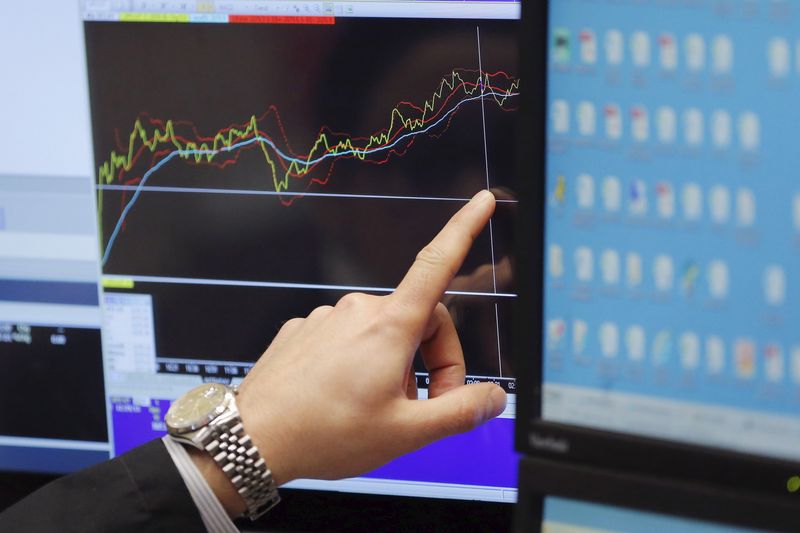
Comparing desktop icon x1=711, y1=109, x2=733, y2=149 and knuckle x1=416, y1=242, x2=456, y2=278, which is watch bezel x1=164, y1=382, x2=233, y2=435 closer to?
knuckle x1=416, y1=242, x2=456, y2=278

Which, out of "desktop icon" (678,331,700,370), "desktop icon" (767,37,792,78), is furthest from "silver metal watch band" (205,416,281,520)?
"desktop icon" (767,37,792,78)

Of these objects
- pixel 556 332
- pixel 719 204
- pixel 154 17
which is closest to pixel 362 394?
pixel 556 332

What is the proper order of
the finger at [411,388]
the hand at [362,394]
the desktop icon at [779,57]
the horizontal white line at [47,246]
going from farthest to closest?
the horizontal white line at [47,246] → the finger at [411,388] → the hand at [362,394] → the desktop icon at [779,57]

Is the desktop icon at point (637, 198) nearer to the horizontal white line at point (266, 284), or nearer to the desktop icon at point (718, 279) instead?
the desktop icon at point (718, 279)

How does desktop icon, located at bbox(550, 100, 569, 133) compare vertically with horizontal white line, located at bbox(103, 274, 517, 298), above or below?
above

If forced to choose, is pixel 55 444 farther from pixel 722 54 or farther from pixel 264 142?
pixel 722 54

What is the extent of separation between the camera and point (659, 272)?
42 centimetres

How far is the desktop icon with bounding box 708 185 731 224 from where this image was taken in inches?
15.9

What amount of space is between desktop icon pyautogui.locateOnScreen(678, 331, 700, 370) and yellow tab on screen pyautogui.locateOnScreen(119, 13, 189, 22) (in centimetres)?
52

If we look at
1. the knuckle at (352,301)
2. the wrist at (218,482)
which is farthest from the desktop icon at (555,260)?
the wrist at (218,482)

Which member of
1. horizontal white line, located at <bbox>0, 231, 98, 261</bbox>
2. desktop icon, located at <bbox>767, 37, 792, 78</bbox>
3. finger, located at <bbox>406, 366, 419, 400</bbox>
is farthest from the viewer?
horizontal white line, located at <bbox>0, 231, 98, 261</bbox>

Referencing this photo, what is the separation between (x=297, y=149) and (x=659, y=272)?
398 millimetres

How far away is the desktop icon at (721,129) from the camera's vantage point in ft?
1.31

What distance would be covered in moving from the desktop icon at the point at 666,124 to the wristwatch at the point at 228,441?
0.37 meters
